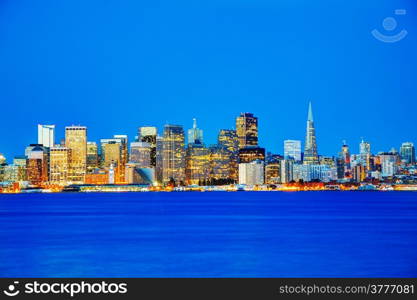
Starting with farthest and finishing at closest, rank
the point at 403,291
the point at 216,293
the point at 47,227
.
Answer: the point at 47,227
the point at 216,293
the point at 403,291

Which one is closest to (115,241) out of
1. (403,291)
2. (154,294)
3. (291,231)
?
(291,231)

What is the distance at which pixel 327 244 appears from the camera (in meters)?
38.1

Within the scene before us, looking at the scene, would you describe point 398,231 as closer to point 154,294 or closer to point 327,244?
point 327,244

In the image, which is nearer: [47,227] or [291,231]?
[291,231]

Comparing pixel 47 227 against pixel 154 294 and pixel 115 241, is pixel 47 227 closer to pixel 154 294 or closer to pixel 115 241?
pixel 115 241

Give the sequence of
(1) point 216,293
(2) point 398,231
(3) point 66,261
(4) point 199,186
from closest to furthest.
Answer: (1) point 216,293
(3) point 66,261
(2) point 398,231
(4) point 199,186

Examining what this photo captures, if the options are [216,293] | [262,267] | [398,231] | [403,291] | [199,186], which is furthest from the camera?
[199,186]

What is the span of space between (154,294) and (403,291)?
20.5ft

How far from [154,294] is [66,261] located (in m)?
12.8

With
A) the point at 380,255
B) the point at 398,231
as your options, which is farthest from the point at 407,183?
the point at 380,255

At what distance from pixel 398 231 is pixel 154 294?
101 feet

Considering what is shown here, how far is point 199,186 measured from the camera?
195m

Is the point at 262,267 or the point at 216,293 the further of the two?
the point at 262,267

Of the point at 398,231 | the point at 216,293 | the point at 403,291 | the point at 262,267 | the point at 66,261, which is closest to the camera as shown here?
the point at 403,291
